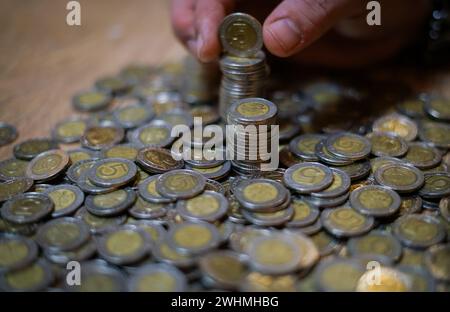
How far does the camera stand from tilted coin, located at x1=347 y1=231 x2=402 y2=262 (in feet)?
4.75

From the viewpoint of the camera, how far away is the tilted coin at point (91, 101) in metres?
2.27

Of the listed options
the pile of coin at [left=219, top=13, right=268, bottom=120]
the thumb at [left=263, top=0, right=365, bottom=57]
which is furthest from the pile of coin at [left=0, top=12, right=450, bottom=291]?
the thumb at [left=263, top=0, right=365, bottom=57]

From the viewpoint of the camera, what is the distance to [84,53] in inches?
109

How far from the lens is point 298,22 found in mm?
1707

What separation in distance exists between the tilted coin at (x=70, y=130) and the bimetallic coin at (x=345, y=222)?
109cm

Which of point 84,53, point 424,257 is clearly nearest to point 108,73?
point 84,53

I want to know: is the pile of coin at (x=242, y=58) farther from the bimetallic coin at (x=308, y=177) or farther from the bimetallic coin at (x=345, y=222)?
the bimetallic coin at (x=345, y=222)

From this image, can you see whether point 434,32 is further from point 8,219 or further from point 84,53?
point 8,219

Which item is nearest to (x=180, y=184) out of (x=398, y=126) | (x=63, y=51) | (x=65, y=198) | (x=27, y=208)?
(x=65, y=198)

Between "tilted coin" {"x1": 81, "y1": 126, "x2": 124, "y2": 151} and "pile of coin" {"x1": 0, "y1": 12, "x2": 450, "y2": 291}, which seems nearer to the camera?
"pile of coin" {"x1": 0, "y1": 12, "x2": 450, "y2": 291}

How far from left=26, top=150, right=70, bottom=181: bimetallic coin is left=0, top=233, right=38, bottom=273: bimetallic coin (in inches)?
12.1

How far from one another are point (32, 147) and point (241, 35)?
0.95 m

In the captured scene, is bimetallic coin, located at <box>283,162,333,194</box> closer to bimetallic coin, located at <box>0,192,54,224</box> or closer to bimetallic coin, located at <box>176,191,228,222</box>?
bimetallic coin, located at <box>176,191,228,222</box>

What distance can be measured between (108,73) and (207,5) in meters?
0.90
